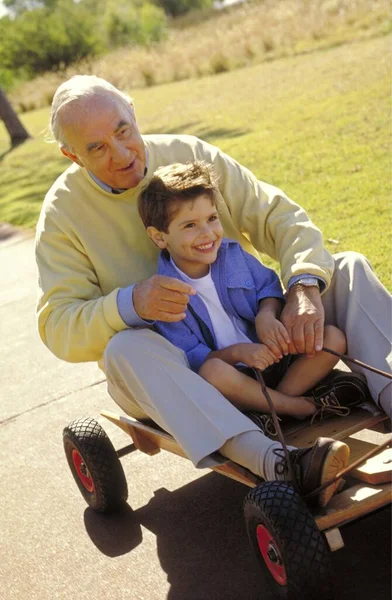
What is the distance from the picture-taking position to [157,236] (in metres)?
3.46

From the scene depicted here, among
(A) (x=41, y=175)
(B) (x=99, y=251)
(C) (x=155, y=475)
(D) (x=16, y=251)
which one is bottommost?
(A) (x=41, y=175)

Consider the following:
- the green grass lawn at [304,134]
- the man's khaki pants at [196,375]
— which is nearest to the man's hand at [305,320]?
the man's khaki pants at [196,375]

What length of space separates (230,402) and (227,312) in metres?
0.43

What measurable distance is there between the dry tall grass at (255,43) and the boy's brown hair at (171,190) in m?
14.6

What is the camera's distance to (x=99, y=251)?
3619mm

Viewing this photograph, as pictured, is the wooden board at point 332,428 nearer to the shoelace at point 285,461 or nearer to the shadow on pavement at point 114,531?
the shoelace at point 285,461

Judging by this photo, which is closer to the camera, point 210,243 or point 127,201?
point 210,243

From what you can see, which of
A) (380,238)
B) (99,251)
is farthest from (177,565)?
(380,238)

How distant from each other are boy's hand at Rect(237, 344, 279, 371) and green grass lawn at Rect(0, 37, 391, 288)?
228cm

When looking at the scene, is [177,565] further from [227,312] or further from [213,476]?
[227,312]

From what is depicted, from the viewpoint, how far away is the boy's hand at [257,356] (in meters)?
3.16

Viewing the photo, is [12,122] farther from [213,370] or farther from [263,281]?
[213,370]

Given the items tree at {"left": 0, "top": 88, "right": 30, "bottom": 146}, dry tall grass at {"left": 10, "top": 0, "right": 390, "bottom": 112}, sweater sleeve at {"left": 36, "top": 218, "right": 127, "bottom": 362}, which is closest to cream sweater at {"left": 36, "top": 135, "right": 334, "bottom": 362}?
sweater sleeve at {"left": 36, "top": 218, "right": 127, "bottom": 362}

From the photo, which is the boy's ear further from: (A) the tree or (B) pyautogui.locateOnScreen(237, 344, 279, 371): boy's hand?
(A) the tree
